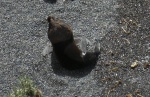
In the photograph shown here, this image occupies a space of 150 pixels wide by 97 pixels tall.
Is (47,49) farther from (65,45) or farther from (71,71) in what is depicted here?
(71,71)

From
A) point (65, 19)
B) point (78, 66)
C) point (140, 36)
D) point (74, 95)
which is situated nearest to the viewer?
point (74, 95)

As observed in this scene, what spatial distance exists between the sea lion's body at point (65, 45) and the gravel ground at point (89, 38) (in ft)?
0.40

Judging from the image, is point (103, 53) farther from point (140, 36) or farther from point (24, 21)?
point (24, 21)

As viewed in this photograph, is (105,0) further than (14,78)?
Yes

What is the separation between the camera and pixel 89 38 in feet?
21.4

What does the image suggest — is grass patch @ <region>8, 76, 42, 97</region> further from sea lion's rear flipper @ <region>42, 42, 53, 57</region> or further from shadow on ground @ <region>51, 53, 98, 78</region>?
sea lion's rear flipper @ <region>42, 42, 53, 57</region>

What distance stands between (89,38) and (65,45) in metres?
0.56

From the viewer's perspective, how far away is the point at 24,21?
699 centimetres

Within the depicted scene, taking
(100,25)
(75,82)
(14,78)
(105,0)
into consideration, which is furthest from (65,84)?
(105,0)

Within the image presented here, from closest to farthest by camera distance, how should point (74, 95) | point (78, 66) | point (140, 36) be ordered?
1. point (74, 95)
2. point (78, 66)
3. point (140, 36)

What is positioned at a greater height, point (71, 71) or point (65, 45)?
point (65, 45)

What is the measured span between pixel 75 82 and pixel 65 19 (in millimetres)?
1353

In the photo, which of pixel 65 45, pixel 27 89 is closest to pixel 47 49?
pixel 65 45

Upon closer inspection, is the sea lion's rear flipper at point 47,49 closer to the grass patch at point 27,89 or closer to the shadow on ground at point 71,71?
the shadow on ground at point 71,71
